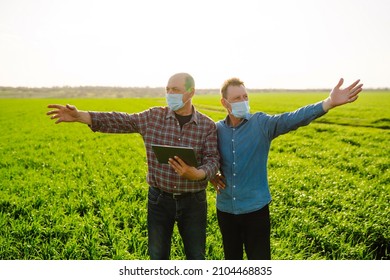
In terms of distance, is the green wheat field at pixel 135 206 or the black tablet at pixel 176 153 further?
the green wheat field at pixel 135 206

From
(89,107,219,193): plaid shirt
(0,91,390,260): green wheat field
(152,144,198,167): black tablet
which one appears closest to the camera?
(152,144,198,167): black tablet

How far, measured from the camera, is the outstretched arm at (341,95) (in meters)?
2.79

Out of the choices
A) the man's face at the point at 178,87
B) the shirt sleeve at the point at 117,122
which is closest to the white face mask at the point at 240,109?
the man's face at the point at 178,87

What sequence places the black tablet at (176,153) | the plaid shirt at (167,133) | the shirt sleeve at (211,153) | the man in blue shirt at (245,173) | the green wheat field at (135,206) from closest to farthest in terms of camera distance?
the black tablet at (176,153) < the shirt sleeve at (211,153) < the man in blue shirt at (245,173) < the plaid shirt at (167,133) < the green wheat field at (135,206)

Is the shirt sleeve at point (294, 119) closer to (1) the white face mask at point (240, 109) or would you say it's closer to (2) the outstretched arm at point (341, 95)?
(2) the outstretched arm at point (341, 95)

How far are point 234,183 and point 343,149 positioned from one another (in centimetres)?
960

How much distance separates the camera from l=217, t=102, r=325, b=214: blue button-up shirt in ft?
9.87

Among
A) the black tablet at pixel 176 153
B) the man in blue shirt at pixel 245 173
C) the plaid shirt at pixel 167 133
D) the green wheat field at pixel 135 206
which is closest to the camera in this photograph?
the black tablet at pixel 176 153

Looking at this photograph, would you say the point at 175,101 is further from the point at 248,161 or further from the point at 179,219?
the point at 179,219

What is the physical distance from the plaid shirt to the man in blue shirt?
0.15 meters

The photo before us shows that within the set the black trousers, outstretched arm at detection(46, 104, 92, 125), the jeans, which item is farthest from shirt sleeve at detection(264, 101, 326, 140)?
outstretched arm at detection(46, 104, 92, 125)

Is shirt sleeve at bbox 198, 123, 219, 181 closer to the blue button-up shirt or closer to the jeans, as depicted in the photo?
the blue button-up shirt

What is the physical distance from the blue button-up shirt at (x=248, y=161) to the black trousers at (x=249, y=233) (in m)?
0.07

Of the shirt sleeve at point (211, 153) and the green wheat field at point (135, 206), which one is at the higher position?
the shirt sleeve at point (211, 153)
